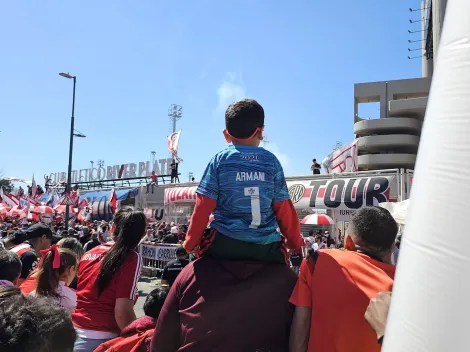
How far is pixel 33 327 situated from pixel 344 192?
12275 mm

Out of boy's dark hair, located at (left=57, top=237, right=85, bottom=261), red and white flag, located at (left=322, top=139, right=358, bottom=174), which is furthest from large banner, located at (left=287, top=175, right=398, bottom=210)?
boy's dark hair, located at (left=57, top=237, right=85, bottom=261)

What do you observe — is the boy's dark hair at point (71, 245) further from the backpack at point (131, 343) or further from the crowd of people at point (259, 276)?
the crowd of people at point (259, 276)

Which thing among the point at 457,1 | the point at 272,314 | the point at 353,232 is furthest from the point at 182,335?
the point at 457,1

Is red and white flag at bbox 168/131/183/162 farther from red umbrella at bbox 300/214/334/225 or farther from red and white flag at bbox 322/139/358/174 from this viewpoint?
red umbrella at bbox 300/214/334/225

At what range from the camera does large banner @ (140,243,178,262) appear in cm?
1322

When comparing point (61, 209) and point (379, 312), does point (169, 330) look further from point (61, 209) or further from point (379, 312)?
point (61, 209)

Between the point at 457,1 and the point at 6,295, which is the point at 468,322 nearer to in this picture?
the point at 457,1

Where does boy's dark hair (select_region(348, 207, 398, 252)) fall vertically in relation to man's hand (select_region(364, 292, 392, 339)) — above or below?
above

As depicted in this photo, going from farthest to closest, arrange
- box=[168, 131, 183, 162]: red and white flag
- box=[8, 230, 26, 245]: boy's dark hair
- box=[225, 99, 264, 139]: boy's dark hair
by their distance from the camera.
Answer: box=[168, 131, 183, 162]: red and white flag, box=[8, 230, 26, 245]: boy's dark hair, box=[225, 99, 264, 139]: boy's dark hair

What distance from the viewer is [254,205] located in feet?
6.58

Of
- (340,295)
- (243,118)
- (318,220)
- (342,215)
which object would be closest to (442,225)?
(340,295)

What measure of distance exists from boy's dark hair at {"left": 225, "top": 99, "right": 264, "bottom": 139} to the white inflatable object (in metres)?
1.18

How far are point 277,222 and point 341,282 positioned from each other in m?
0.49

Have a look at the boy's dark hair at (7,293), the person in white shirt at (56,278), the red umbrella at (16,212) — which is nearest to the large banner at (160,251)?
the person in white shirt at (56,278)
